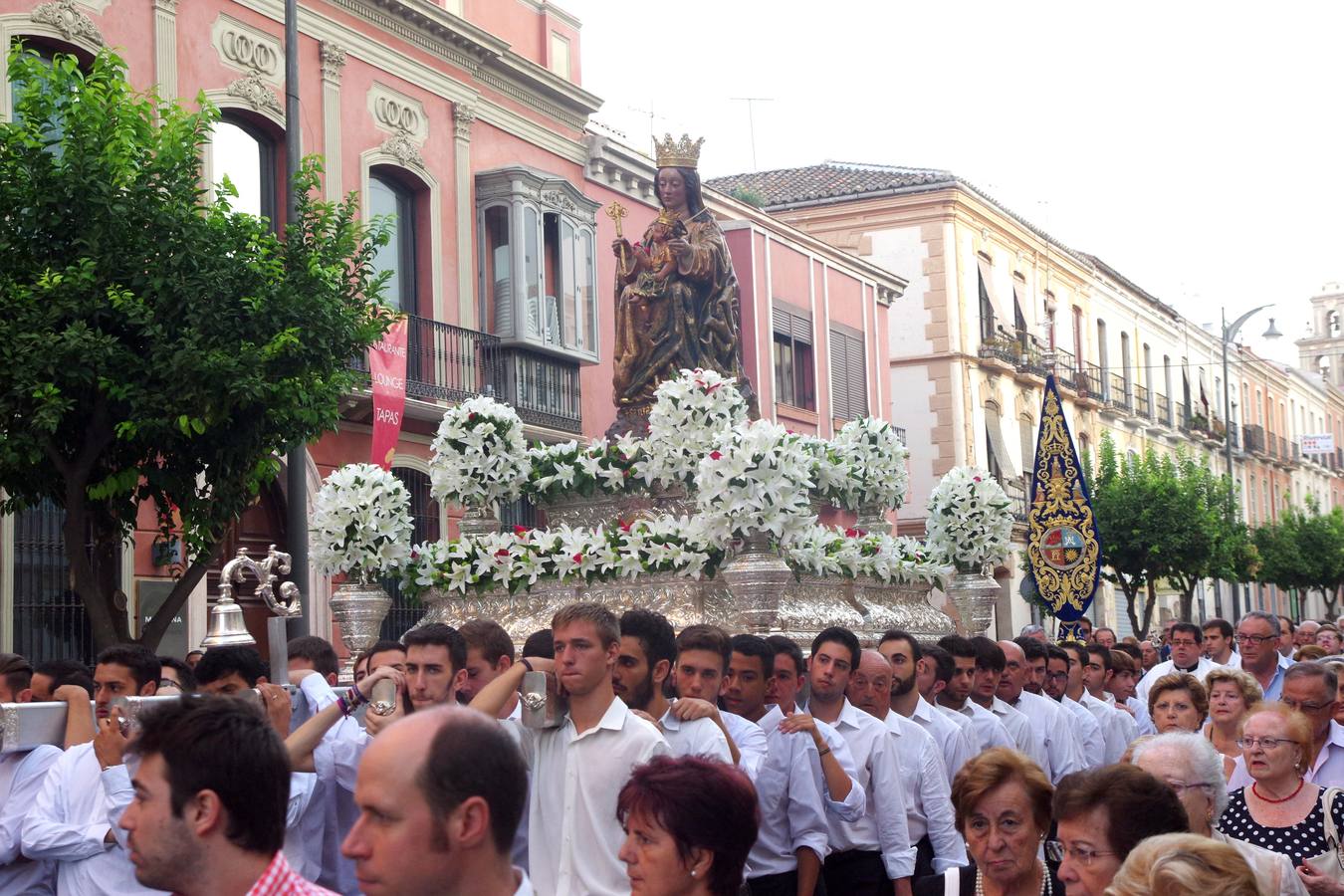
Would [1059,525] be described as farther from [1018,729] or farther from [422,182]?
Answer: [422,182]

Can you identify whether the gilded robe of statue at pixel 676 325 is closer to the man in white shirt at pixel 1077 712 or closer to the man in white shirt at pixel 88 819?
the man in white shirt at pixel 1077 712

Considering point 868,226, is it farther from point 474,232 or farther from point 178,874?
point 178,874

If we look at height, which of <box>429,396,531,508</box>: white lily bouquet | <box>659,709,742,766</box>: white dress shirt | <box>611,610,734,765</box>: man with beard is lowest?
<box>659,709,742,766</box>: white dress shirt

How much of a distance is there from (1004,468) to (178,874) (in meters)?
36.4

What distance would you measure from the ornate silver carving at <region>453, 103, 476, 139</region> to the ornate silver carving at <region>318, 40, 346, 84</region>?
2209 mm

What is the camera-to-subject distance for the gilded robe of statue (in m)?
11.9

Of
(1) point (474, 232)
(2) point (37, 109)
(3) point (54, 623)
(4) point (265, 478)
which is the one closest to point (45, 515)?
(3) point (54, 623)

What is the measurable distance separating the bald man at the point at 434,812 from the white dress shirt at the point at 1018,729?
19.3 ft

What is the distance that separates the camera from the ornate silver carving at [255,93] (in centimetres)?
1798

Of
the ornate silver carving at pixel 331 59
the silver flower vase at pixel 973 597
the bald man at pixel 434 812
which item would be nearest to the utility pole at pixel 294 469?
the silver flower vase at pixel 973 597

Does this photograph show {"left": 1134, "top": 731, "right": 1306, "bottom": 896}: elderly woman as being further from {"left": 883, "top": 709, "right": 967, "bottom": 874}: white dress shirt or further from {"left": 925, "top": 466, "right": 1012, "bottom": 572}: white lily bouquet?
{"left": 925, "top": 466, "right": 1012, "bottom": 572}: white lily bouquet

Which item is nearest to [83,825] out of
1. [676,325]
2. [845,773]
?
[845,773]

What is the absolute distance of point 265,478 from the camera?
12641mm

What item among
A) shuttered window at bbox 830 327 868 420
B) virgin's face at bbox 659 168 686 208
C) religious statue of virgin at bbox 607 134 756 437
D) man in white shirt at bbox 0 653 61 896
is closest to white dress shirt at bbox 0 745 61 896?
man in white shirt at bbox 0 653 61 896
